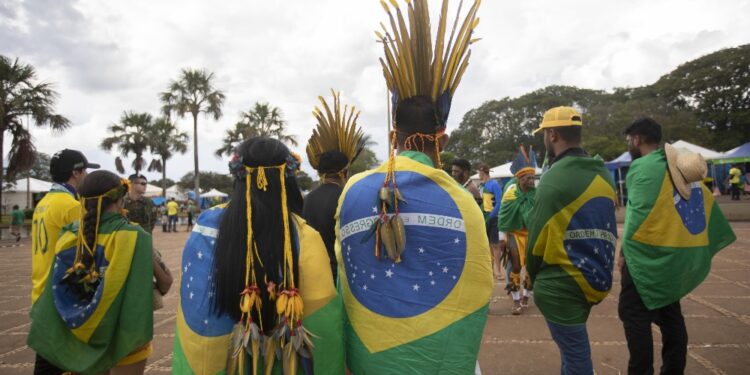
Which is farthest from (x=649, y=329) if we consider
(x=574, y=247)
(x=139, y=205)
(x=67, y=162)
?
(x=139, y=205)

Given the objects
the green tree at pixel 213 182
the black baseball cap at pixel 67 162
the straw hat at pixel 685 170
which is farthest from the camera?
the green tree at pixel 213 182

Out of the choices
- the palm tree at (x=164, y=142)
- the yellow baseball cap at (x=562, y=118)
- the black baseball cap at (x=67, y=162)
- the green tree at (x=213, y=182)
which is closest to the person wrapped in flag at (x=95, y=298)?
the black baseball cap at (x=67, y=162)

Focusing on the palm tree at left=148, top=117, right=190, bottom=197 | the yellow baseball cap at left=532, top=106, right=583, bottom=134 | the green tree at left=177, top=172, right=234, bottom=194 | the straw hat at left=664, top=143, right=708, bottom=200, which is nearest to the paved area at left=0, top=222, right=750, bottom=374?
the straw hat at left=664, top=143, right=708, bottom=200

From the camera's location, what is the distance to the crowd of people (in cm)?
171

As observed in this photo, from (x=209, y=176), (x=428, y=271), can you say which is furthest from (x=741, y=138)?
(x=209, y=176)

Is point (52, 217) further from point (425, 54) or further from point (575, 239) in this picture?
point (575, 239)

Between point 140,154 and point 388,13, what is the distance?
118ft

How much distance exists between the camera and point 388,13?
206 centimetres

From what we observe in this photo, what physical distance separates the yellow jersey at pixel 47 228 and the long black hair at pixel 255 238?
1795mm

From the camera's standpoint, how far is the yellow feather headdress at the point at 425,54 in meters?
2.03

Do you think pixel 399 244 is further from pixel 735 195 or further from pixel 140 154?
pixel 140 154

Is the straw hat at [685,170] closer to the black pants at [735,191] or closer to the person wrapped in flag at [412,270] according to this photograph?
the person wrapped in flag at [412,270]

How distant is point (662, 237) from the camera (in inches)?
114

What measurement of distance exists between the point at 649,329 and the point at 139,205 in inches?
219
